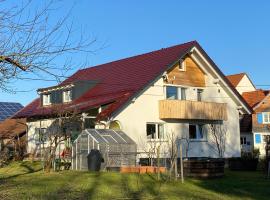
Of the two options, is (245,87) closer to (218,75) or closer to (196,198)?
(218,75)

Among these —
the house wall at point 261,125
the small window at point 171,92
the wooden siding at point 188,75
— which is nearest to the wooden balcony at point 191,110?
the small window at point 171,92

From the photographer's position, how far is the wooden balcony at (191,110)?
30.6 metres

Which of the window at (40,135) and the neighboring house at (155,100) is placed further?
the window at (40,135)

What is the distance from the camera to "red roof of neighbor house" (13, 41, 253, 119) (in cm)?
2844

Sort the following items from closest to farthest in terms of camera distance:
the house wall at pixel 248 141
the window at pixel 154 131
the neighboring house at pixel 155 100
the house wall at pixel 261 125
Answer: the neighboring house at pixel 155 100, the window at pixel 154 131, the house wall at pixel 261 125, the house wall at pixel 248 141

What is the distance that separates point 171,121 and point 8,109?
81.7 feet

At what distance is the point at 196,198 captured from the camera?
46.0 ft

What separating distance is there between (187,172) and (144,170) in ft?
6.32

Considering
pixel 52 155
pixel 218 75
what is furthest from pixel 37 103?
pixel 52 155

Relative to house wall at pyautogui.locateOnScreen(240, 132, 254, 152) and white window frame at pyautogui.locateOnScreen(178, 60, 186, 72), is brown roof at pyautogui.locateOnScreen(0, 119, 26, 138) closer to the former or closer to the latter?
white window frame at pyautogui.locateOnScreen(178, 60, 186, 72)

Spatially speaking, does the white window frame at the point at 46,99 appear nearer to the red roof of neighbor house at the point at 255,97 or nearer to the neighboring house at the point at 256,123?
the neighboring house at the point at 256,123

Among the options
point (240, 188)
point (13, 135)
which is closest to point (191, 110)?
point (240, 188)

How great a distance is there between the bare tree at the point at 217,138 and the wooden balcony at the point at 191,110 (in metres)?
1.01

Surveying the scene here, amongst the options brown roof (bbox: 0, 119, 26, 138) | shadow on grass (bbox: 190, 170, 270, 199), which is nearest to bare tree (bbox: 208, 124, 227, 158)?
shadow on grass (bbox: 190, 170, 270, 199)
